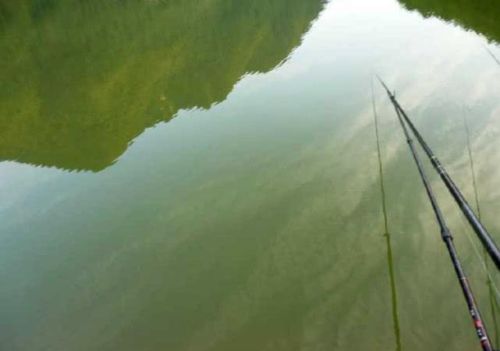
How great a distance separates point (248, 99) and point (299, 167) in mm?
7947

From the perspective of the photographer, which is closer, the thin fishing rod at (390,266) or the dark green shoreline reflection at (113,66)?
the thin fishing rod at (390,266)

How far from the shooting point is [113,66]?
1458 inches

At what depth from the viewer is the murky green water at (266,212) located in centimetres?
769

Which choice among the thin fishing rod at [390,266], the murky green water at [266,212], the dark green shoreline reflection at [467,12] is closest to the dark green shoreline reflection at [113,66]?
the murky green water at [266,212]

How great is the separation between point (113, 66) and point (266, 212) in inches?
1190

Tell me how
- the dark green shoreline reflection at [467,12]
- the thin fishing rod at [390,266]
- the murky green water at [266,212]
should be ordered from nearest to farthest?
1. the thin fishing rod at [390,266]
2. the murky green water at [266,212]
3. the dark green shoreline reflection at [467,12]

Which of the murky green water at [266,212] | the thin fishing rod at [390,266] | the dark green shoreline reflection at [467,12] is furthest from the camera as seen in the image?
the dark green shoreline reflection at [467,12]

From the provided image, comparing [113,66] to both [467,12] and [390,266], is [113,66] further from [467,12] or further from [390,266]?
[390,266]

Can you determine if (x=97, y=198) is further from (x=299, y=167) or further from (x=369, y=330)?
(x=369, y=330)

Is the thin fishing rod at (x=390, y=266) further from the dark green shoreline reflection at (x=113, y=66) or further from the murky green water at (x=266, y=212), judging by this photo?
the dark green shoreline reflection at (x=113, y=66)

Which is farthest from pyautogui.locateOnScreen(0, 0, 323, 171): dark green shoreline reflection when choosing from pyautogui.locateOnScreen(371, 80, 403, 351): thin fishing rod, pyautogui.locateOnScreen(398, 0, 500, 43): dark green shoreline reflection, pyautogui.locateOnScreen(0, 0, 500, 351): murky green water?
pyautogui.locateOnScreen(371, 80, 403, 351): thin fishing rod

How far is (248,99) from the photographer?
19812 millimetres

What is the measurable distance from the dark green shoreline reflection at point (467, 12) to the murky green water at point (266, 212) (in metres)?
0.24

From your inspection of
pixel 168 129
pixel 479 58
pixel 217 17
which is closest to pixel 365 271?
Result: pixel 168 129
